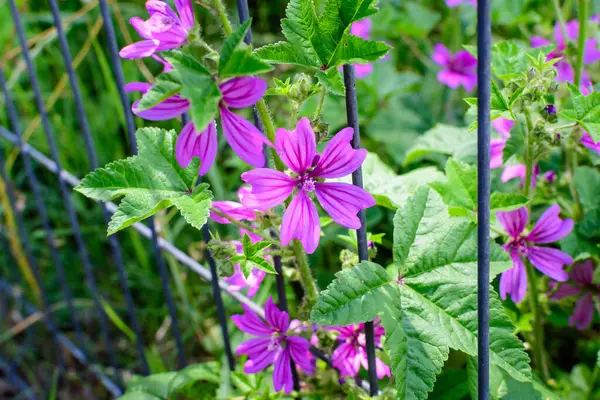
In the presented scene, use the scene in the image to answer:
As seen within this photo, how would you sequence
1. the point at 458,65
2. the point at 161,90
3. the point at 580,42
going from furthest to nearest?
the point at 458,65
the point at 580,42
the point at 161,90

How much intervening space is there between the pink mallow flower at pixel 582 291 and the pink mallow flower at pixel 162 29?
930 mm

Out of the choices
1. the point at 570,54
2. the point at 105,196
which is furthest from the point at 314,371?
the point at 570,54

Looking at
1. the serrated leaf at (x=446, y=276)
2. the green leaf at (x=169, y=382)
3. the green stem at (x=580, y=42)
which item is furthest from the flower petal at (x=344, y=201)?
the green stem at (x=580, y=42)

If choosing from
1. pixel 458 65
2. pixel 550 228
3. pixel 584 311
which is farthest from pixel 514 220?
pixel 458 65

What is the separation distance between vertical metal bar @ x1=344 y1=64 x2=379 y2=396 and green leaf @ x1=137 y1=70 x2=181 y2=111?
0.26 metres

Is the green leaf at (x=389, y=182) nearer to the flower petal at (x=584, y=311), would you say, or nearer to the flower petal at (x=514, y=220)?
the flower petal at (x=514, y=220)

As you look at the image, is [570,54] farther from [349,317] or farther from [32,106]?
[32,106]

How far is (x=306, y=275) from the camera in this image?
1228 mm

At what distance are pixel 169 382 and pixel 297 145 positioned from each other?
722mm

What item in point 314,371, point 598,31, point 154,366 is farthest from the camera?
point 154,366

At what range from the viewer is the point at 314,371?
149 cm

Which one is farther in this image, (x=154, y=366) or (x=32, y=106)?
(x=32, y=106)

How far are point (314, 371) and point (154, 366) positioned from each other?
29.7 inches

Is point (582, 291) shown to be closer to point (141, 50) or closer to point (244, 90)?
point (244, 90)
